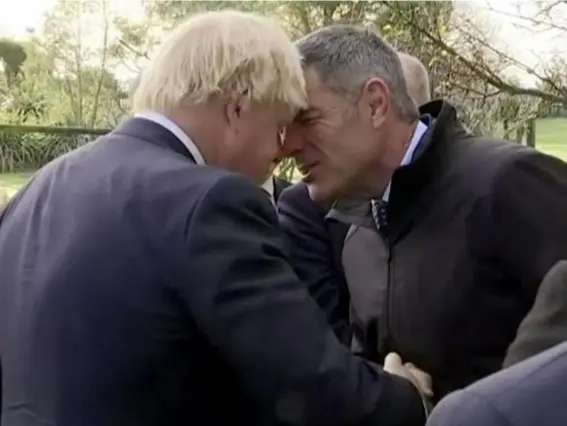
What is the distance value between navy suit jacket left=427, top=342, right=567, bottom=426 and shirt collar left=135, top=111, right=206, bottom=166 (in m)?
0.90

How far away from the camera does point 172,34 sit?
70.7 inches

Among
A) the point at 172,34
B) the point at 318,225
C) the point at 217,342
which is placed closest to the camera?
the point at 217,342

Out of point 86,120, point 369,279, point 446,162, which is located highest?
point 446,162

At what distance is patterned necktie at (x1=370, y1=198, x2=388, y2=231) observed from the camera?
6.92 feet

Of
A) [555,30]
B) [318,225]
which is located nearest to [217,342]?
[318,225]

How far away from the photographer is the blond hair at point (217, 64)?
1.67 metres

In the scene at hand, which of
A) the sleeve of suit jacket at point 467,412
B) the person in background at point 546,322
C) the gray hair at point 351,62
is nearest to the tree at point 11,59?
the gray hair at point 351,62

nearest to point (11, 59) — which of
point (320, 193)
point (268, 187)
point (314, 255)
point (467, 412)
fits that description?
point (268, 187)

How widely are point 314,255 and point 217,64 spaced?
0.91m

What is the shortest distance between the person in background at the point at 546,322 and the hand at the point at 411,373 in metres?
0.83

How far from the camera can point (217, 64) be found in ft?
5.49

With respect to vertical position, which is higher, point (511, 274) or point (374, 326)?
point (511, 274)

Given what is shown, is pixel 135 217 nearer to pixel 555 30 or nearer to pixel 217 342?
pixel 217 342

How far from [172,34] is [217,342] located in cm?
60
